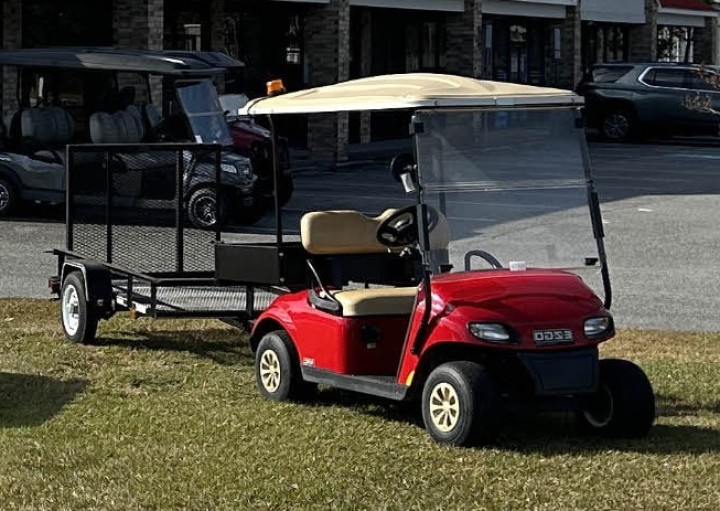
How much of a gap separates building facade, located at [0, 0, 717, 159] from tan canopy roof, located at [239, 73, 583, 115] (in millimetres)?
13252

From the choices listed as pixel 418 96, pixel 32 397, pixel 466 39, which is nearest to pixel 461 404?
pixel 418 96

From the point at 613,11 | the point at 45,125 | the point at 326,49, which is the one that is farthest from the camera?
the point at 613,11

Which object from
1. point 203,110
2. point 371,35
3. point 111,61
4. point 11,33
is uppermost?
point 371,35

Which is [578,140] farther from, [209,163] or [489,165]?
[209,163]

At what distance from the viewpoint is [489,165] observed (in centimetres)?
758

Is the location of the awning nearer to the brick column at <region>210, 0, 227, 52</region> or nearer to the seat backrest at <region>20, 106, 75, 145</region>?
the brick column at <region>210, 0, 227, 52</region>

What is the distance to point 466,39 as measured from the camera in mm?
32312

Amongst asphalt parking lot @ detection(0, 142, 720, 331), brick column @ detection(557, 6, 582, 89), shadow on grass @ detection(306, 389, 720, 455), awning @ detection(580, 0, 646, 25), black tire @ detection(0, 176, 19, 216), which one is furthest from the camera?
awning @ detection(580, 0, 646, 25)

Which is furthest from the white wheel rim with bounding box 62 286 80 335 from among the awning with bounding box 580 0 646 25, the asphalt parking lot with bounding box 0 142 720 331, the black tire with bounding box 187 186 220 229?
the awning with bounding box 580 0 646 25

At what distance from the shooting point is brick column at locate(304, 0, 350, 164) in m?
26.5

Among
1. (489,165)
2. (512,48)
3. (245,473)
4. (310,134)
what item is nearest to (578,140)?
(489,165)

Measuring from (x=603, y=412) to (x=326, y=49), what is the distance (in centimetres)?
2016

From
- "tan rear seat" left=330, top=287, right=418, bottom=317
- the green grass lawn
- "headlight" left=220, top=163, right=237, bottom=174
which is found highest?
"headlight" left=220, top=163, right=237, bottom=174

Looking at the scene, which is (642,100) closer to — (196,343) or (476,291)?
(196,343)
